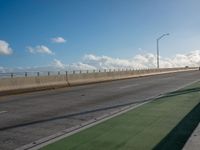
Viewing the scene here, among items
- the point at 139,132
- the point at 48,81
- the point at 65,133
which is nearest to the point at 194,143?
the point at 139,132

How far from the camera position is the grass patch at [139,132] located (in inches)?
289

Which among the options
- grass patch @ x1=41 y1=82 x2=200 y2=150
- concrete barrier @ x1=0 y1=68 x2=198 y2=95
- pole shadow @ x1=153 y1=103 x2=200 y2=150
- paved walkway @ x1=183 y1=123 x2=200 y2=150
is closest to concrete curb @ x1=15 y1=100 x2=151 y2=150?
grass patch @ x1=41 y1=82 x2=200 y2=150

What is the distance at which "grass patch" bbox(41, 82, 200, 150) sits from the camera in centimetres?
734

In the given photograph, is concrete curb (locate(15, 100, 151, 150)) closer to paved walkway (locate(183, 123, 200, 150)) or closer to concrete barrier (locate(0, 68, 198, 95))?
paved walkway (locate(183, 123, 200, 150))

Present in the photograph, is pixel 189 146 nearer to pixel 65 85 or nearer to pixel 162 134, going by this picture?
pixel 162 134

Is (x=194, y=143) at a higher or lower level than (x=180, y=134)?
higher

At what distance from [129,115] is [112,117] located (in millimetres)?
701

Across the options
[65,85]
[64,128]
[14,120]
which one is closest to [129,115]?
[64,128]

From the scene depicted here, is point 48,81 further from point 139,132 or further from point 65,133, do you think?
point 139,132

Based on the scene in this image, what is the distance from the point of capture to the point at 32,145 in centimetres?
762

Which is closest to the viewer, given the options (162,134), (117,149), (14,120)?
(117,149)

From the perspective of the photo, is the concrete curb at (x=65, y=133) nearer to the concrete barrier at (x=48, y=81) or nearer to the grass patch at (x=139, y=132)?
the grass patch at (x=139, y=132)

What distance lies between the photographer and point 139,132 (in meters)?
8.69

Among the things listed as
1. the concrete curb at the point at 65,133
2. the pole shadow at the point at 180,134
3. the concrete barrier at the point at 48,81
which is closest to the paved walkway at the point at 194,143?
the pole shadow at the point at 180,134
